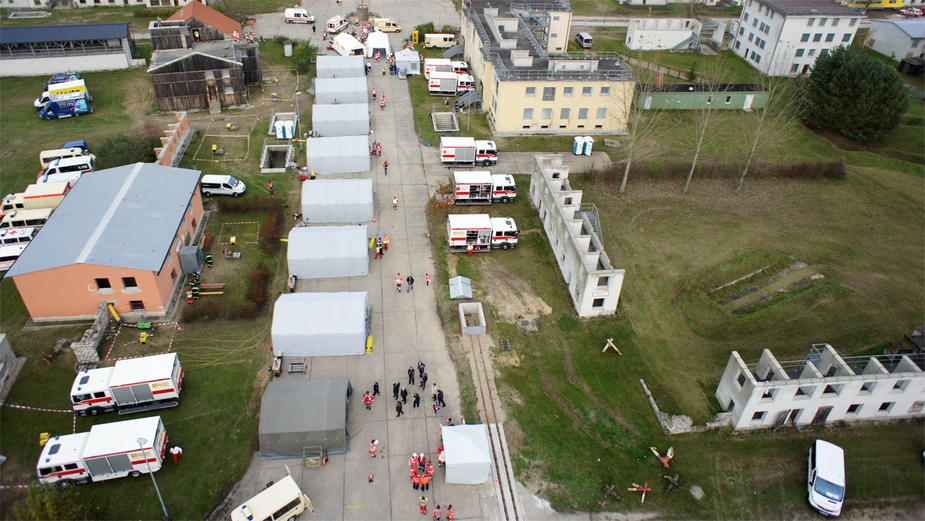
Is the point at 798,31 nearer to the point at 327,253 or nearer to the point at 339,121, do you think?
the point at 339,121

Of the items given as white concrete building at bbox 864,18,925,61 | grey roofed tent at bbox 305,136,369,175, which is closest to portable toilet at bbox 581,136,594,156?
grey roofed tent at bbox 305,136,369,175

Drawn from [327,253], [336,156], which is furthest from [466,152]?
[327,253]

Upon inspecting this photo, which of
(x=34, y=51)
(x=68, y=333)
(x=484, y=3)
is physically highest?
(x=484, y=3)

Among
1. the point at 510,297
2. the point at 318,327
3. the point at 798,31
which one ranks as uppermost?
the point at 798,31

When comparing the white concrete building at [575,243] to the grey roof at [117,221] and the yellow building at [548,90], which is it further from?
the grey roof at [117,221]

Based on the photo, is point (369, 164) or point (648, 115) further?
point (648, 115)

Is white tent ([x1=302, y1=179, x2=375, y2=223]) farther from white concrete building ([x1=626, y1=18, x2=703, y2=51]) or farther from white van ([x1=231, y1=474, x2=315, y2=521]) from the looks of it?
white concrete building ([x1=626, y1=18, x2=703, y2=51])

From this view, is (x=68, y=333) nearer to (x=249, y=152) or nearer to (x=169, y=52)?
(x=249, y=152)

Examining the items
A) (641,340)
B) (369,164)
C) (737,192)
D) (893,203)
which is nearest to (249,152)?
(369,164)
